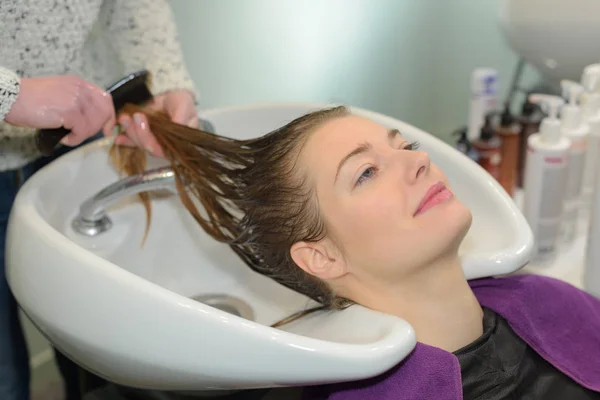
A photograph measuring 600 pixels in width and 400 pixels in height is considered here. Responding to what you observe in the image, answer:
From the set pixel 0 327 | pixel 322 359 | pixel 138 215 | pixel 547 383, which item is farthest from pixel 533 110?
pixel 0 327

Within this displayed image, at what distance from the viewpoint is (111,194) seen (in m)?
0.99

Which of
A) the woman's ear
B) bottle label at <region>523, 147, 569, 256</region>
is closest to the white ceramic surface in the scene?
bottle label at <region>523, 147, 569, 256</region>

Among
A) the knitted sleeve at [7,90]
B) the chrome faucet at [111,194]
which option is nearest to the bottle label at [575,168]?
the chrome faucet at [111,194]

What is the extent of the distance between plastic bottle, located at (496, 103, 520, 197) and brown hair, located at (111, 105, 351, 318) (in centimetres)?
82

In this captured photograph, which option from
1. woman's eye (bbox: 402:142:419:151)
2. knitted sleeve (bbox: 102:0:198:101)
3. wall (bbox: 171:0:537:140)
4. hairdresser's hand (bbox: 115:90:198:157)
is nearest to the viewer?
woman's eye (bbox: 402:142:419:151)

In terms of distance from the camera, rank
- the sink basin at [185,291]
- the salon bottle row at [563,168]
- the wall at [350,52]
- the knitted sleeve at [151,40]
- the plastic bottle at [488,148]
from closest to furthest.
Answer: the sink basin at [185,291] → the knitted sleeve at [151,40] → the salon bottle row at [563,168] → the wall at [350,52] → the plastic bottle at [488,148]

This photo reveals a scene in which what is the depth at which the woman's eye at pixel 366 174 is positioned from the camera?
0.85 m

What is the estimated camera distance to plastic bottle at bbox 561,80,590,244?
4.55 feet

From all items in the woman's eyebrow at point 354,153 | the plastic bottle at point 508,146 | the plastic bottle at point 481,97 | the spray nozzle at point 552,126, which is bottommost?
the plastic bottle at point 508,146

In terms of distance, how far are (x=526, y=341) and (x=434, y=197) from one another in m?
0.29

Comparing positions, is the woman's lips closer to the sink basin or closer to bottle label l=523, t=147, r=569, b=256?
the sink basin

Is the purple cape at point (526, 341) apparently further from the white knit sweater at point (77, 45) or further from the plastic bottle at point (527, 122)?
the plastic bottle at point (527, 122)

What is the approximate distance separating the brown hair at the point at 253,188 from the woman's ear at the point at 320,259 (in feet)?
0.05

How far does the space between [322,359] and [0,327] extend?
28.3 inches
